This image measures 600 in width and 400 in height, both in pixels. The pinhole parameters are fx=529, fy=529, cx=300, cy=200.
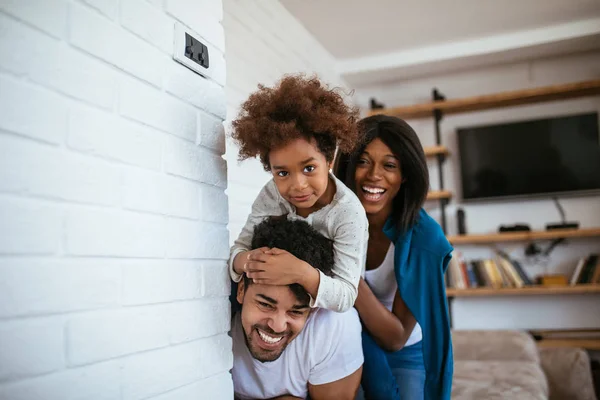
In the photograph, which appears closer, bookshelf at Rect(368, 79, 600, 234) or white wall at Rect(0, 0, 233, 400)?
white wall at Rect(0, 0, 233, 400)

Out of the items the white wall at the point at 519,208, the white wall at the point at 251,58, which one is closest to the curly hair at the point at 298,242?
the white wall at the point at 251,58

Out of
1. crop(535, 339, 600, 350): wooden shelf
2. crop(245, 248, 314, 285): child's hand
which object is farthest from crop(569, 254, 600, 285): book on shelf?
crop(245, 248, 314, 285): child's hand

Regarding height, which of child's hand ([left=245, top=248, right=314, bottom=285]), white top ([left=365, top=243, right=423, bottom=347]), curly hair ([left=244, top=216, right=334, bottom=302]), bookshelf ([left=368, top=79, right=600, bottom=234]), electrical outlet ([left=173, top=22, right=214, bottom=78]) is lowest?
white top ([left=365, top=243, right=423, bottom=347])

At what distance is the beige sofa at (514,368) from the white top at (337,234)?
1328mm

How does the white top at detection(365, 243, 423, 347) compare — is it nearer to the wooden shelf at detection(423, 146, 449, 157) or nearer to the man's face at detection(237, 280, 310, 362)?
the man's face at detection(237, 280, 310, 362)

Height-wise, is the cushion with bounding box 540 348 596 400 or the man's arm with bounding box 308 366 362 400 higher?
the man's arm with bounding box 308 366 362 400

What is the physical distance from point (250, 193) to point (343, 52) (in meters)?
2.04

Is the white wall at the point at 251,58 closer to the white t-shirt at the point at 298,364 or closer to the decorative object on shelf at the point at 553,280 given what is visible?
the white t-shirt at the point at 298,364

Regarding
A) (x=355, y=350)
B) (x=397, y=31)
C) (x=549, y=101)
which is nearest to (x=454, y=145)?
(x=549, y=101)

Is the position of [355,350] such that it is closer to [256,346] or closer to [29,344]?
[256,346]

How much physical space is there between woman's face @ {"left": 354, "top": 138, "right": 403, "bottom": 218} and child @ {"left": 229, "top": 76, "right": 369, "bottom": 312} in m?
0.32

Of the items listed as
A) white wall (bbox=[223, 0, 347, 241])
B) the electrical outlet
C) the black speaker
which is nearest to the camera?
the electrical outlet

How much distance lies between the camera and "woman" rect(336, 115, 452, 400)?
1675mm

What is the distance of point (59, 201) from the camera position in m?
0.85
